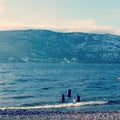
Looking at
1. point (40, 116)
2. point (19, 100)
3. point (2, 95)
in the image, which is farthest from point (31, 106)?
point (2, 95)

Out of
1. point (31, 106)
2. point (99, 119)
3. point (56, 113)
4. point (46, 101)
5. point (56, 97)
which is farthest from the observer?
point (56, 97)

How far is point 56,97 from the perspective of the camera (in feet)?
257

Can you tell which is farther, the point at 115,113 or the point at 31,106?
the point at 31,106

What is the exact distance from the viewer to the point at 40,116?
51.3 m

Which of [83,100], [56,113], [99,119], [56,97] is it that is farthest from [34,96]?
[99,119]

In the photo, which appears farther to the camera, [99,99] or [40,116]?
[99,99]

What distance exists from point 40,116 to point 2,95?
3274 centimetres

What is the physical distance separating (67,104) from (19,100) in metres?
11.4

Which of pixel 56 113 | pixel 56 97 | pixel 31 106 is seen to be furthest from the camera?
pixel 56 97

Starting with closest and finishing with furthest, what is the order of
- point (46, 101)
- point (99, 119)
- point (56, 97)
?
point (99, 119) → point (46, 101) → point (56, 97)

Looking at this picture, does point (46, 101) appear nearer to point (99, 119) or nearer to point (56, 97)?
point (56, 97)

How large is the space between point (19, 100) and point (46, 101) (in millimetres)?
6232

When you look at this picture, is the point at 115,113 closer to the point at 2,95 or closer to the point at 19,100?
the point at 19,100

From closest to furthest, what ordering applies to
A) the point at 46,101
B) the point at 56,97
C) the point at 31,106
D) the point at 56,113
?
the point at 56,113
the point at 31,106
the point at 46,101
the point at 56,97
